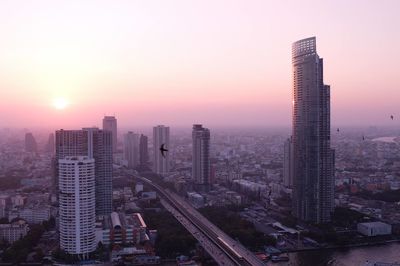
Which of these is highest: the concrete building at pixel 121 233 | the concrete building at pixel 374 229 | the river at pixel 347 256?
the concrete building at pixel 121 233

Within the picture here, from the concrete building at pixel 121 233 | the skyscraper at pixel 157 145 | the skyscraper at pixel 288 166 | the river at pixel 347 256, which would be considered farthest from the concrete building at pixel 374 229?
the skyscraper at pixel 157 145

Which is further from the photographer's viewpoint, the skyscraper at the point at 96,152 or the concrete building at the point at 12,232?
the skyscraper at the point at 96,152

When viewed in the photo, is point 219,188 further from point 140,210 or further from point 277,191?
point 140,210

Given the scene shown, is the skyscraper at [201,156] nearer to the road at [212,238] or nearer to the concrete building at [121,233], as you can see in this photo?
the road at [212,238]

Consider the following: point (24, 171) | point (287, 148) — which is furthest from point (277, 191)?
point (24, 171)

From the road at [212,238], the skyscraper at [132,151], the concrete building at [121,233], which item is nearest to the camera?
the road at [212,238]

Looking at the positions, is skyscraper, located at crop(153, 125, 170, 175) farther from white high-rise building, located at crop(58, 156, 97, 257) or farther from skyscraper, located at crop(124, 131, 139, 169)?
white high-rise building, located at crop(58, 156, 97, 257)
